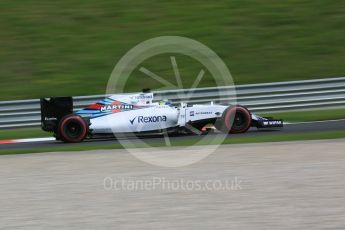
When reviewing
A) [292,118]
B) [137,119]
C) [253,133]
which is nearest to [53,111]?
[137,119]

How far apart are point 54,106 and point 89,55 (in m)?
6.43

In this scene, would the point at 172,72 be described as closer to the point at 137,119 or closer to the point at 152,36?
the point at 152,36

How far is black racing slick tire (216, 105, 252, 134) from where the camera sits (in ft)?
36.1

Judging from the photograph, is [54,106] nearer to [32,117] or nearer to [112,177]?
[32,117]

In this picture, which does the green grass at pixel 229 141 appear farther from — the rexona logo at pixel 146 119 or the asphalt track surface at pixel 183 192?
the asphalt track surface at pixel 183 192

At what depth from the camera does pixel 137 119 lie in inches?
433

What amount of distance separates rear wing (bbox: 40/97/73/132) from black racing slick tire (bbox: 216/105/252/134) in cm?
279

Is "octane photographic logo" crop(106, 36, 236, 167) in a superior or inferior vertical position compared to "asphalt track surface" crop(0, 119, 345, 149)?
superior

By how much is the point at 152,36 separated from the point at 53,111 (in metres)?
7.26

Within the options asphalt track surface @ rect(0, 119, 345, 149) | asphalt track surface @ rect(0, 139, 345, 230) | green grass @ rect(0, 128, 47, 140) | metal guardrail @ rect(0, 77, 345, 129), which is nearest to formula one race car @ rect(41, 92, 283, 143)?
asphalt track surface @ rect(0, 119, 345, 149)

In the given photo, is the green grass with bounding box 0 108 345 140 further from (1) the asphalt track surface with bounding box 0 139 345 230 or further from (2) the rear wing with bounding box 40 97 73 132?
(1) the asphalt track surface with bounding box 0 139 345 230

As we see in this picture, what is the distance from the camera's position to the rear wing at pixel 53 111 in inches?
438

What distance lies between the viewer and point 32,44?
17.8 meters

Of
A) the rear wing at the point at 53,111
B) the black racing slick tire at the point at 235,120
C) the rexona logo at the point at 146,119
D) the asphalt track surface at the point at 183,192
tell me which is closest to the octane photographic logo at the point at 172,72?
the rexona logo at the point at 146,119
